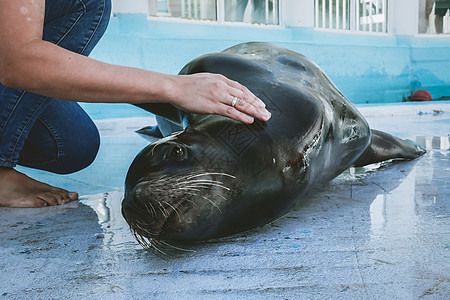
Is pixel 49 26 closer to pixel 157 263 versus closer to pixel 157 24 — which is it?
pixel 157 263

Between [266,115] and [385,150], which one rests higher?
[266,115]

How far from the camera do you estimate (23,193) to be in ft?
6.57

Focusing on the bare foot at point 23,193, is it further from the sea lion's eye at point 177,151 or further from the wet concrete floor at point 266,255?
the sea lion's eye at point 177,151

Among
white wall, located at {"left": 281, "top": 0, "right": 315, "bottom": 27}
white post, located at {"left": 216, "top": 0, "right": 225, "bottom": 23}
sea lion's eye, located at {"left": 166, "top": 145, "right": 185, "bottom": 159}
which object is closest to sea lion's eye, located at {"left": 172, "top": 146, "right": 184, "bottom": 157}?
sea lion's eye, located at {"left": 166, "top": 145, "right": 185, "bottom": 159}

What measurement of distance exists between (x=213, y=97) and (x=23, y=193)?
1.05m

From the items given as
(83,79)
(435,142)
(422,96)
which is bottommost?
(422,96)

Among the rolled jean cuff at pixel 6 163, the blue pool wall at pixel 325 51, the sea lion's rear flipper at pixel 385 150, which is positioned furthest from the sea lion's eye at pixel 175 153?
the blue pool wall at pixel 325 51

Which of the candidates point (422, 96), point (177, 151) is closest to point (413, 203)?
point (177, 151)

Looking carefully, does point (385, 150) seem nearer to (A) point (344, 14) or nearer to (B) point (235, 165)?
(B) point (235, 165)

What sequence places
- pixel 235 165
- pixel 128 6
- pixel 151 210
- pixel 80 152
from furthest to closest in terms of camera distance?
pixel 128 6
pixel 80 152
pixel 235 165
pixel 151 210

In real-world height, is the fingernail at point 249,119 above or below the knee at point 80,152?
above

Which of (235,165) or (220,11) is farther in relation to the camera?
(220,11)

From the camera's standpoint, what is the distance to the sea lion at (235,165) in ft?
4.31

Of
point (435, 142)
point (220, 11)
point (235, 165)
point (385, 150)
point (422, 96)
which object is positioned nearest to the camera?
point (235, 165)
